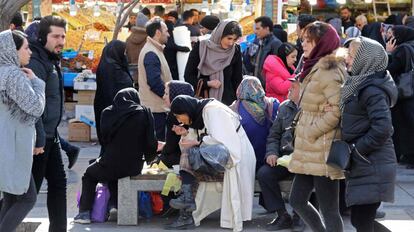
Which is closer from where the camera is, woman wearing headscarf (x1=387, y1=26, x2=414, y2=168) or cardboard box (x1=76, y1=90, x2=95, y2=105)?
woman wearing headscarf (x1=387, y1=26, x2=414, y2=168)

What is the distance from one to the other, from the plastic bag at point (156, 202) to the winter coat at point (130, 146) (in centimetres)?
29

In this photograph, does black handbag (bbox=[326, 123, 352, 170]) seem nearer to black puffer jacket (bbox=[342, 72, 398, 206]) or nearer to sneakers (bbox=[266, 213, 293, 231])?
black puffer jacket (bbox=[342, 72, 398, 206])

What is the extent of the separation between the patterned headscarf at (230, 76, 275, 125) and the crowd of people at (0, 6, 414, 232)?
0.01 m

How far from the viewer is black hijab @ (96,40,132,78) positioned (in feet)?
27.9

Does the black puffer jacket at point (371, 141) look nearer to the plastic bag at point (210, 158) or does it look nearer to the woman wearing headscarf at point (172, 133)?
the plastic bag at point (210, 158)

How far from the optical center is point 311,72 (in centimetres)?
548

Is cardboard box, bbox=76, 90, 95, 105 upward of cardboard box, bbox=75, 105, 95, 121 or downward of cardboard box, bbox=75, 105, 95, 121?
upward

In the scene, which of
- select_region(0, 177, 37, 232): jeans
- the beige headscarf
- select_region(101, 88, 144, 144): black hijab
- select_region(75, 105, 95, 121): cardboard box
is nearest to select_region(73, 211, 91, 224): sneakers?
select_region(101, 88, 144, 144): black hijab

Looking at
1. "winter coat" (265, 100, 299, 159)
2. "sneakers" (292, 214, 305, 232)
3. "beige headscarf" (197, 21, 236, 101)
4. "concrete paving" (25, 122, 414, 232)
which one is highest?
"beige headscarf" (197, 21, 236, 101)

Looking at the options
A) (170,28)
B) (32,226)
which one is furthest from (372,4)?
(32,226)

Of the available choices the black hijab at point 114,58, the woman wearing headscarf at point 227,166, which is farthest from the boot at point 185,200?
the black hijab at point 114,58

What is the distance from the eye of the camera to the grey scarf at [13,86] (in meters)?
5.20

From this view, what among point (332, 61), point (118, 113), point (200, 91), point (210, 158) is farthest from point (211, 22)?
point (332, 61)

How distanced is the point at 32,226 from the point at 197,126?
5.58ft
